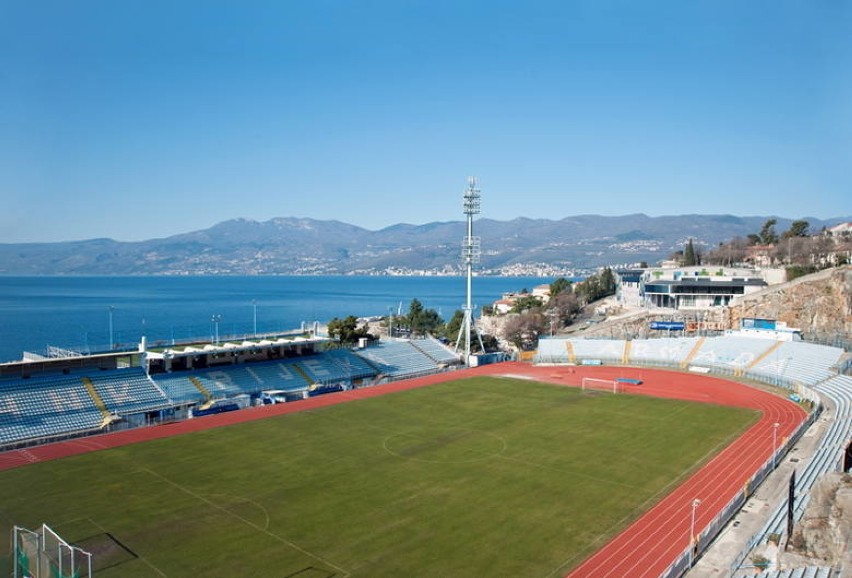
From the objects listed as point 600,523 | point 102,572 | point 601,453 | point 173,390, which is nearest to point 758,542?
point 600,523

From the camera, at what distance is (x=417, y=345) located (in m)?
63.8

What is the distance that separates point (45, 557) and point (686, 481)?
24.2 metres

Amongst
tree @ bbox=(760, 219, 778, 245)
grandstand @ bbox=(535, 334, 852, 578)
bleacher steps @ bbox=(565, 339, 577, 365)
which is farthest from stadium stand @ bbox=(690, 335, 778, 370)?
tree @ bbox=(760, 219, 778, 245)

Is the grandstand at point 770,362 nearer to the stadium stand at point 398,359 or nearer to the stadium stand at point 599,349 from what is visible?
the stadium stand at point 599,349

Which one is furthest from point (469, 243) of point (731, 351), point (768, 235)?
point (768, 235)

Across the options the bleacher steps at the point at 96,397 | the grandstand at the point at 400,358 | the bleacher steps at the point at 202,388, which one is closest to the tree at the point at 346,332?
the grandstand at the point at 400,358

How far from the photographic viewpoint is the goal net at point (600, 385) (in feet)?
163

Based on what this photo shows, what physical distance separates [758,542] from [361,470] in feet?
54.0

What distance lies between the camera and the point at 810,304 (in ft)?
234

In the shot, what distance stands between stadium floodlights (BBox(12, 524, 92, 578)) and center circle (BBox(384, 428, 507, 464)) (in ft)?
54.2

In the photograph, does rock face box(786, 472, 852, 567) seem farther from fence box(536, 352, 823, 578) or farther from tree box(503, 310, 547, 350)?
tree box(503, 310, 547, 350)

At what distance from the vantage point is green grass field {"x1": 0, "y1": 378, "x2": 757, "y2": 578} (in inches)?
787

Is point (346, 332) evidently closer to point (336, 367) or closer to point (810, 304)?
point (336, 367)

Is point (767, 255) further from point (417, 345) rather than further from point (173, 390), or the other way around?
point (173, 390)
